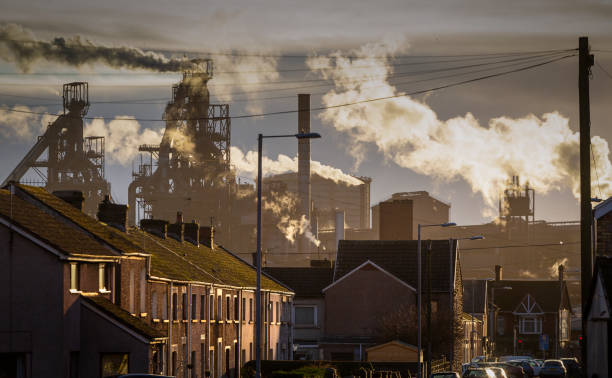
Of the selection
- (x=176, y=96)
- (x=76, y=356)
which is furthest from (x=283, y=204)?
(x=76, y=356)

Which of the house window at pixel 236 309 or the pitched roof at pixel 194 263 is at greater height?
the pitched roof at pixel 194 263

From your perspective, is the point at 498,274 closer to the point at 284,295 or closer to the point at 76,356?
the point at 284,295

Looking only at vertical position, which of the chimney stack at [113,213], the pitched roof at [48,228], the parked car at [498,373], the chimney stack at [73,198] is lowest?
the parked car at [498,373]

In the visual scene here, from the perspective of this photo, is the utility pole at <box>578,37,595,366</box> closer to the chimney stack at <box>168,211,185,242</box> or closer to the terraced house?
the terraced house

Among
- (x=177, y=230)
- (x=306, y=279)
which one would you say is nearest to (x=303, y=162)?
(x=306, y=279)

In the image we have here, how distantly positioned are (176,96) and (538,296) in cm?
6232

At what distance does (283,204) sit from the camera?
614 feet

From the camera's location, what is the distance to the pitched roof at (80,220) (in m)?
42.5

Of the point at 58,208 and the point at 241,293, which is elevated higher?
the point at 58,208

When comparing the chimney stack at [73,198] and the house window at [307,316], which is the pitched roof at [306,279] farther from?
the chimney stack at [73,198]

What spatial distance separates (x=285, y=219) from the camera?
187 meters

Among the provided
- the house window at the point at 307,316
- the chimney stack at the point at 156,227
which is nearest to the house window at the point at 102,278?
the chimney stack at the point at 156,227

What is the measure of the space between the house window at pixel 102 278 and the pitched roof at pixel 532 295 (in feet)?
307

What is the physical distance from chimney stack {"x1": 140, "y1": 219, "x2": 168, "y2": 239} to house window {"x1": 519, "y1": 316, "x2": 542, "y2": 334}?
264 ft
